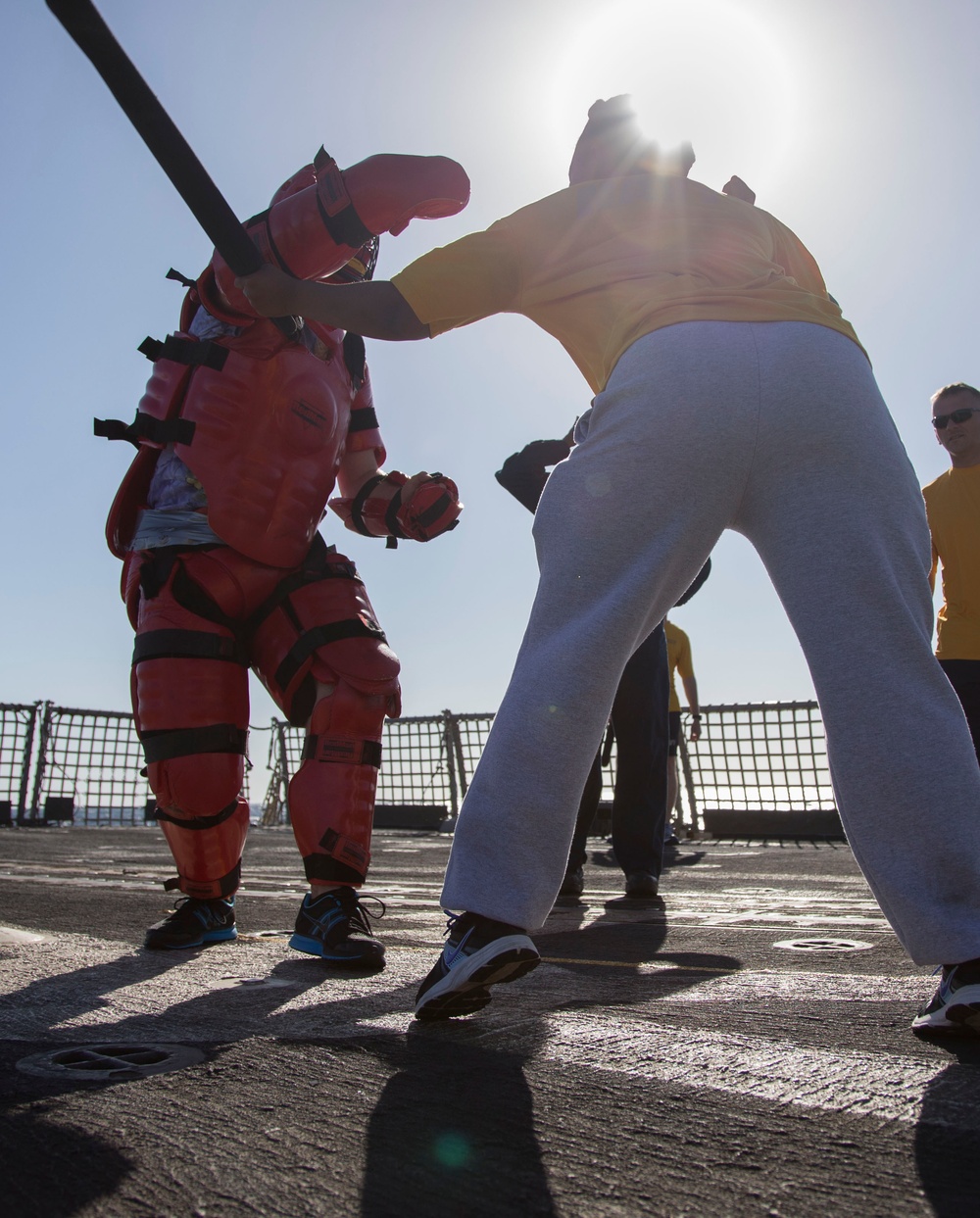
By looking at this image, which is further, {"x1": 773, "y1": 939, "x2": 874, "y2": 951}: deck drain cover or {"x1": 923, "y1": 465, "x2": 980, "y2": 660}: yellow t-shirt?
{"x1": 923, "y1": 465, "x2": 980, "y2": 660}: yellow t-shirt

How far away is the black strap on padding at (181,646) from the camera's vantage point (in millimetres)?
2570

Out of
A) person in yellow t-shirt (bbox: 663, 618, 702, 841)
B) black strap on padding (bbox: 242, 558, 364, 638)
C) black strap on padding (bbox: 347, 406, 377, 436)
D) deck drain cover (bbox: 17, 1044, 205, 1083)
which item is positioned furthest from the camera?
person in yellow t-shirt (bbox: 663, 618, 702, 841)

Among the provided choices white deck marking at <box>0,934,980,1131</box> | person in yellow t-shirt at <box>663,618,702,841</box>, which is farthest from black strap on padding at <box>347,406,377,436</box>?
person in yellow t-shirt at <box>663,618,702,841</box>

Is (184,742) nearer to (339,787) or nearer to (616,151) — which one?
(339,787)

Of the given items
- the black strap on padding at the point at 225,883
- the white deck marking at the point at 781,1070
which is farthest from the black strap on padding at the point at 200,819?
the white deck marking at the point at 781,1070

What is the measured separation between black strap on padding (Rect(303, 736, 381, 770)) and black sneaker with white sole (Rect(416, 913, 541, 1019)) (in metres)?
1.07

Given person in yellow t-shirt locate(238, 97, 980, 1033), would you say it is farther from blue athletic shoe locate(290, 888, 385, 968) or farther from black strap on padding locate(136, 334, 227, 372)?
black strap on padding locate(136, 334, 227, 372)

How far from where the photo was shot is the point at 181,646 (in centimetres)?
257

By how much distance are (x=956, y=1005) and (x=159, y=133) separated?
6.82ft

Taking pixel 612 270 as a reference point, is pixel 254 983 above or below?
below

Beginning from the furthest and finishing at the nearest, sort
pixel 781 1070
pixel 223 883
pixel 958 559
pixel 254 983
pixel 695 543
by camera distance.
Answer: pixel 958 559
pixel 223 883
pixel 254 983
pixel 695 543
pixel 781 1070

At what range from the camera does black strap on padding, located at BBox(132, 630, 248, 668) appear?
257 centimetres

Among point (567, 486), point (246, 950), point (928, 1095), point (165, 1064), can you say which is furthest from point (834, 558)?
point (246, 950)

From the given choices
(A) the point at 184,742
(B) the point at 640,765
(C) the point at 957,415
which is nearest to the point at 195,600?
(A) the point at 184,742
